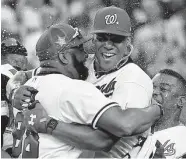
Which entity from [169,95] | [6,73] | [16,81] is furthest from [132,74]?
[169,95]

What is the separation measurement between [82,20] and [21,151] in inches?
51.9

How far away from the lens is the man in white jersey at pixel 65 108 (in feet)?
3.26

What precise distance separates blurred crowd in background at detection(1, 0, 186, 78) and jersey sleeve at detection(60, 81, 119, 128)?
1.24m

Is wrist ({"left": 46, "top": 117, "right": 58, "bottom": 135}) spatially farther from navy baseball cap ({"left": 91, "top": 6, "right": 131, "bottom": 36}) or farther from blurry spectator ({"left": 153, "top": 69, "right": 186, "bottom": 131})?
blurry spectator ({"left": 153, "top": 69, "right": 186, "bottom": 131})

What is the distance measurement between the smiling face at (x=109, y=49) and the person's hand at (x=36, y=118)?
1.22ft

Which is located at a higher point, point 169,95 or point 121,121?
point 121,121

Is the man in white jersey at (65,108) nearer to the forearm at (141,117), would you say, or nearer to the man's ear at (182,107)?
the forearm at (141,117)

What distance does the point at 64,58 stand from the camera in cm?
115

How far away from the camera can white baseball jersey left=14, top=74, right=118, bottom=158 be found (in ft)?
3.27

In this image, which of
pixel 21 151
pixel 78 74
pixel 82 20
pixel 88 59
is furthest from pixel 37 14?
pixel 21 151

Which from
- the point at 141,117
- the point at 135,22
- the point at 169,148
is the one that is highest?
the point at 135,22

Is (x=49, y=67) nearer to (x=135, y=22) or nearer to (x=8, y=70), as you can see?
(x=8, y=70)

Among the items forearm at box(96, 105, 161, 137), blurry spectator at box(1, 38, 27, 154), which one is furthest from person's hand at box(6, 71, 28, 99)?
forearm at box(96, 105, 161, 137)

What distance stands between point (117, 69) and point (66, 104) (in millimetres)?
390
